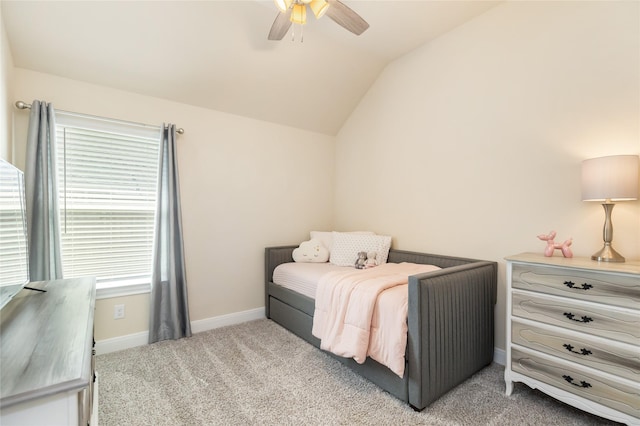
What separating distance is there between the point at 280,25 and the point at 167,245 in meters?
2.00

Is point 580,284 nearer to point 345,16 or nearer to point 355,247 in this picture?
point 355,247

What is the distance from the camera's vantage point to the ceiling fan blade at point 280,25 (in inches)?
71.4

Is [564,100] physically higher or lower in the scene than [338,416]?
higher

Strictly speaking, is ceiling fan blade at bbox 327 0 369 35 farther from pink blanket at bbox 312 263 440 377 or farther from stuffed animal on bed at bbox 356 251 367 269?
stuffed animal on bed at bbox 356 251 367 269

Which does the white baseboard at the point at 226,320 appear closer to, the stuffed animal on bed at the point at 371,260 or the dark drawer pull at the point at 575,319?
the stuffed animal on bed at the point at 371,260

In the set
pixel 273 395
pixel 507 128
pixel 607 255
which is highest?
pixel 507 128

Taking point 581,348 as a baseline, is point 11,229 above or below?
→ above

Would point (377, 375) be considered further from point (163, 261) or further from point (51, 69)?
point (51, 69)

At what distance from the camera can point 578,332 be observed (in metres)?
1.59

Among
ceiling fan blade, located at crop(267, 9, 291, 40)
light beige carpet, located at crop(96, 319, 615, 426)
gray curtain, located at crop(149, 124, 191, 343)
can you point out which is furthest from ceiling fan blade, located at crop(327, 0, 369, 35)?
light beige carpet, located at crop(96, 319, 615, 426)

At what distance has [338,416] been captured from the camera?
1674 mm

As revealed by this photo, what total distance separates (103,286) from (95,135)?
1.24 meters

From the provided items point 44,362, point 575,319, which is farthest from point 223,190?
point 575,319

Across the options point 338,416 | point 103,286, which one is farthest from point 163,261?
point 338,416
